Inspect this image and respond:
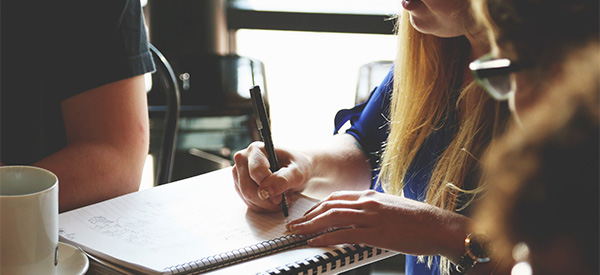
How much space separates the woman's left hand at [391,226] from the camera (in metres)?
0.65

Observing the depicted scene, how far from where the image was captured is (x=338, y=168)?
99 centimetres

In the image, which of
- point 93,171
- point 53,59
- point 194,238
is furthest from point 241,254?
point 53,59

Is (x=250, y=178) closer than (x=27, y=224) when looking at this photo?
No

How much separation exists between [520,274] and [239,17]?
3223 mm

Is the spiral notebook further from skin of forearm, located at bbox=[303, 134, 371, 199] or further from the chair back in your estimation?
the chair back

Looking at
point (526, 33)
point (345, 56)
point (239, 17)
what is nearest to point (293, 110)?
point (345, 56)

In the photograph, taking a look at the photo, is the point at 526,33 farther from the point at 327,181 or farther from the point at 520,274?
the point at 327,181

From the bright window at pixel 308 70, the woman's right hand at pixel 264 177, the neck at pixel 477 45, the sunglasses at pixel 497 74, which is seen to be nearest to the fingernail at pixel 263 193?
the woman's right hand at pixel 264 177

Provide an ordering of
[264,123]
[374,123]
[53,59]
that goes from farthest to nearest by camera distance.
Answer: [374,123], [53,59], [264,123]

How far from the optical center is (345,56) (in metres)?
3.52

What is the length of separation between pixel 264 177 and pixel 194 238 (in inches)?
6.3

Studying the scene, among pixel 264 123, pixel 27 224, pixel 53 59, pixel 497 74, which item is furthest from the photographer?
pixel 53 59

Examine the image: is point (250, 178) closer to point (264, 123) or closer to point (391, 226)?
Answer: point (264, 123)

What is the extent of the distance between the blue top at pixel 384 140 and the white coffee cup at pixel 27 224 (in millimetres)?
588
